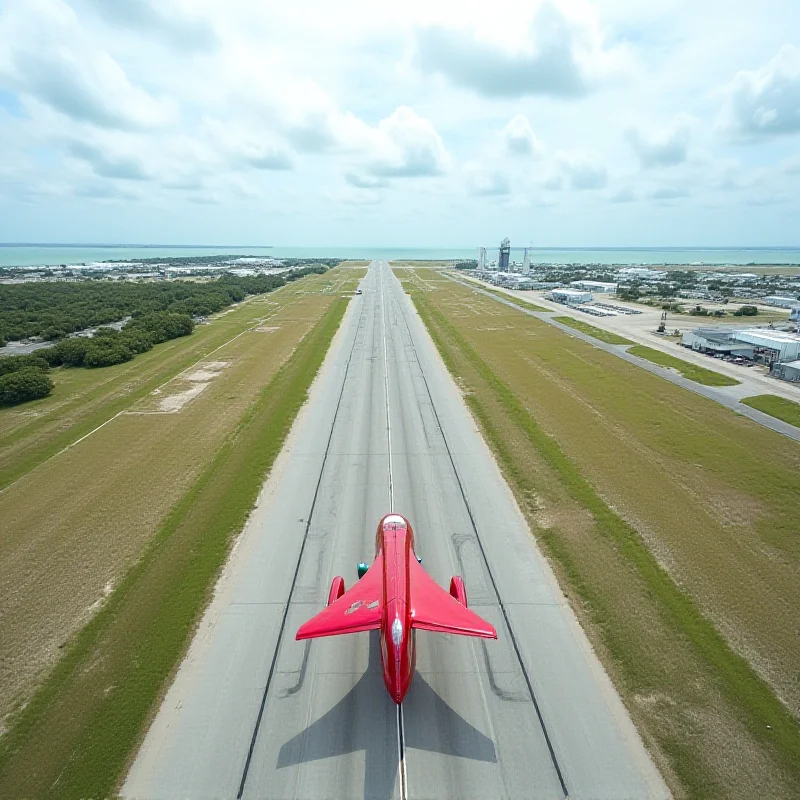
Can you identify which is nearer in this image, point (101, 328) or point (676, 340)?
point (676, 340)

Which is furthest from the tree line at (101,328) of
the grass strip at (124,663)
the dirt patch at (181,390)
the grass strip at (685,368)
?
the grass strip at (685,368)

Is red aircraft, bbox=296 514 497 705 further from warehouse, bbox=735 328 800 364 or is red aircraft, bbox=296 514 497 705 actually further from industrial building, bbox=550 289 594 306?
industrial building, bbox=550 289 594 306

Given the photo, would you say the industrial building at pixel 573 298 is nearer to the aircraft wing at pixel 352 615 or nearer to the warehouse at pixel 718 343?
the warehouse at pixel 718 343

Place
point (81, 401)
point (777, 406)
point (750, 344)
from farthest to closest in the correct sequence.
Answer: point (750, 344), point (81, 401), point (777, 406)

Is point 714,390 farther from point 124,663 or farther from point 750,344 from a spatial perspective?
point 124,663

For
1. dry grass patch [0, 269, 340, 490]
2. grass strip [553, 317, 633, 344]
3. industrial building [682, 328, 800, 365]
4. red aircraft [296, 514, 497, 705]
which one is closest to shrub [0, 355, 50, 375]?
dry grass patch [0, 269, 340, 490]

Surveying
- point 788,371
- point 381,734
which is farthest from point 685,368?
point 381,734
